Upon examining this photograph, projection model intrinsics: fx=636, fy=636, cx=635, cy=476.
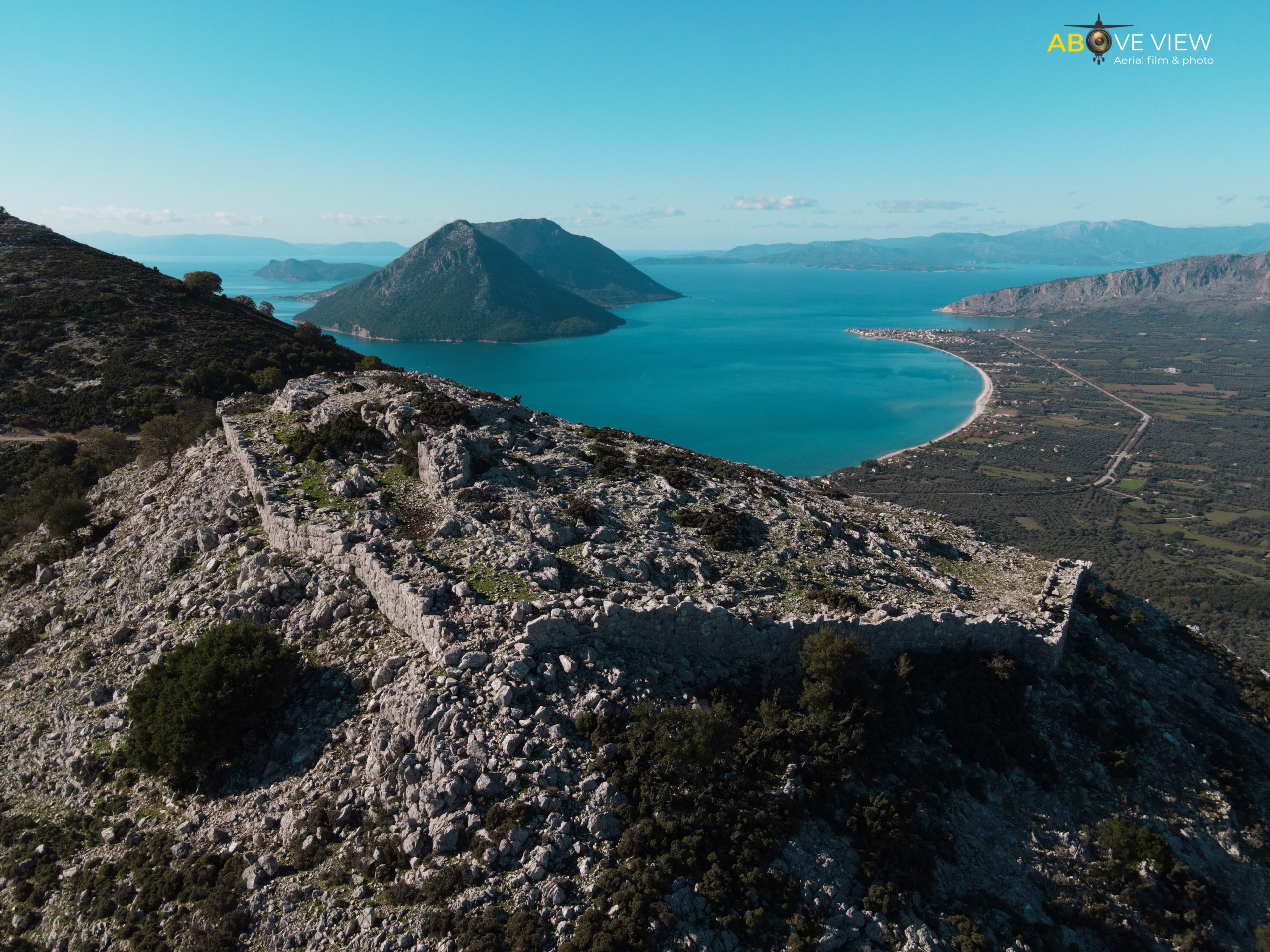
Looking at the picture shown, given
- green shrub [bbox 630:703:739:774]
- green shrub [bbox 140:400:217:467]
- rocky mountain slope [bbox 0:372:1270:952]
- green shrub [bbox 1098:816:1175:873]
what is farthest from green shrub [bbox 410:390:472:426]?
green shrub [bbox 1098:816:1175:873]

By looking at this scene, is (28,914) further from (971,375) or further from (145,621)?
(971,375)

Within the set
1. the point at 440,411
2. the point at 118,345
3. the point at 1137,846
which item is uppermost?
the point at 118,345

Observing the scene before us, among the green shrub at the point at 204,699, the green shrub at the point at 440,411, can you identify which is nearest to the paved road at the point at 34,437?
the green shrub at the point at 440,411

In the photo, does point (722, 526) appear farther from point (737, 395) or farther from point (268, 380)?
point (737, 395)

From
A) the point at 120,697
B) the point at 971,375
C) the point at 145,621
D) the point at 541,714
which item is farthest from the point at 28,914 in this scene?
the point at 971,375

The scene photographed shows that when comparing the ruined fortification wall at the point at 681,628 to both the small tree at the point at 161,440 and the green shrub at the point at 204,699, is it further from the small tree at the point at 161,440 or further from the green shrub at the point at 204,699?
the small tree at the point at 161,440

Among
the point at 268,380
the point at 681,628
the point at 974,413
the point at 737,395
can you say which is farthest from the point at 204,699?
the point at 974,413
